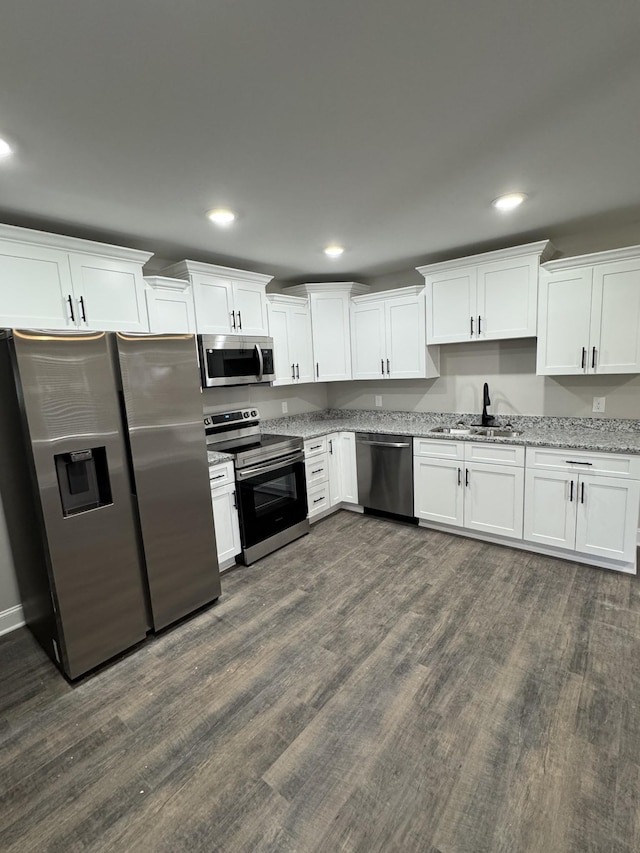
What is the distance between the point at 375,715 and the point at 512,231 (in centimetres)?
338

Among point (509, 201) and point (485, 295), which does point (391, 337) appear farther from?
point (509, 201)

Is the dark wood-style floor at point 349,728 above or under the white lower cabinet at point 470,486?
under

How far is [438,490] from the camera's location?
3664 millimetres

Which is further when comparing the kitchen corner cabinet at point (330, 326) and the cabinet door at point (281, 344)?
the kitchen corner cabinet at point (330, 326)

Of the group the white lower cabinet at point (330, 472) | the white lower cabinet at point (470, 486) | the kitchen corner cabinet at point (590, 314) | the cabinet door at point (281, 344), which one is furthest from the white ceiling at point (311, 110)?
the white lower cabinet at point (330, 472)

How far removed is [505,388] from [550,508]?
1.20m

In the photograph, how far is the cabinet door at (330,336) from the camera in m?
4.26

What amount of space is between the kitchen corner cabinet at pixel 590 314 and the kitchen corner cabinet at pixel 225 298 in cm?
238

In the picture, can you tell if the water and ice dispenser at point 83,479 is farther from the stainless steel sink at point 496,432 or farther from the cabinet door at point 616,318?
the cabinet door at point 616,318

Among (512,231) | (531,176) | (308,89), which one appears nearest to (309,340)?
(512,231)

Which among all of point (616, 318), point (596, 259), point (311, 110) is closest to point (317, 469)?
point (616, 318)

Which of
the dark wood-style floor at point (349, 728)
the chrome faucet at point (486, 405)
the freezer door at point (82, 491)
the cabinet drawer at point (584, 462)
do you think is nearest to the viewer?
the dark wood-style floor at point (349, 728)

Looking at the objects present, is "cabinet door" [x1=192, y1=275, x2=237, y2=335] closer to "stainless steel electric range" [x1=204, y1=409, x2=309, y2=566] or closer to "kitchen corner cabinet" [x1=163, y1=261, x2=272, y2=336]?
"kitchen corner cabinet" [x1=163, y1=261, x2=272, y2=336]

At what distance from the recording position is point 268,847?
4.44 ft
